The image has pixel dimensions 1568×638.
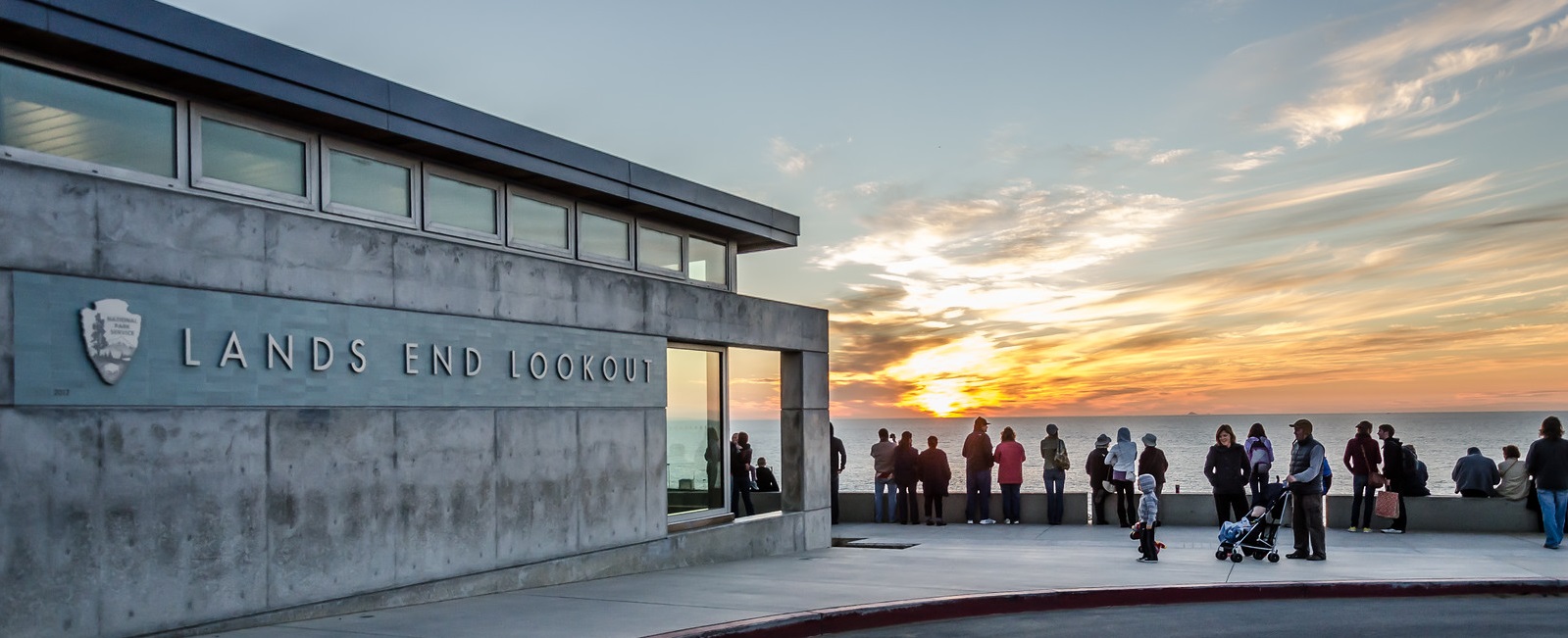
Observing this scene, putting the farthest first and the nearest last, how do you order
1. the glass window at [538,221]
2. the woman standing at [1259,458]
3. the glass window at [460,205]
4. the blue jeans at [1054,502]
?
1. the blue jeans at [1054,502]
2. the woman standing at [1259,458]
3. the glass window at [538,221]
4. the glass window at [460,205]

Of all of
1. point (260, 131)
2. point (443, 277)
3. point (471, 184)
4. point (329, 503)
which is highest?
point (260, 131)

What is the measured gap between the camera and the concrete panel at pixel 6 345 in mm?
7652

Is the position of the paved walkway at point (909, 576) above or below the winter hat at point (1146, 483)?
below

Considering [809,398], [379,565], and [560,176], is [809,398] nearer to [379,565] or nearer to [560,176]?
[560,176]

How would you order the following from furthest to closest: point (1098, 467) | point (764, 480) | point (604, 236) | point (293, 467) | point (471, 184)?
point (764, 480)
point (1098, 467)
point (604, 236)
point (471, 184)
point (293, 467)

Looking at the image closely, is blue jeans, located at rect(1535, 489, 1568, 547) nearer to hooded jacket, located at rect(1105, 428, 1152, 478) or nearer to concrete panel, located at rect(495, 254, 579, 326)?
hooded jacket, located at rect(1105, 428, 1152, 478)

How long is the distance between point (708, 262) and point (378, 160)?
19.7ft

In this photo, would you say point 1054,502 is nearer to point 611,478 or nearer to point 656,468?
point 656,468

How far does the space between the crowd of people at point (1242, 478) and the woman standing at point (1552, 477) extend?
1cm

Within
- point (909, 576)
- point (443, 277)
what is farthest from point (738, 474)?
point (443, 277)

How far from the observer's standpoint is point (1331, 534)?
62.1 ft

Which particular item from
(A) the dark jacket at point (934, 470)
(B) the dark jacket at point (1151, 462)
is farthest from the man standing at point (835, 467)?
A: (B) the dark jacket at point (1151, 462)

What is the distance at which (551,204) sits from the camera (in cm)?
1362

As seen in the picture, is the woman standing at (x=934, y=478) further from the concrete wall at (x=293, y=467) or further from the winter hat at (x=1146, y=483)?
the concrete wall at (x=293, y=467)
